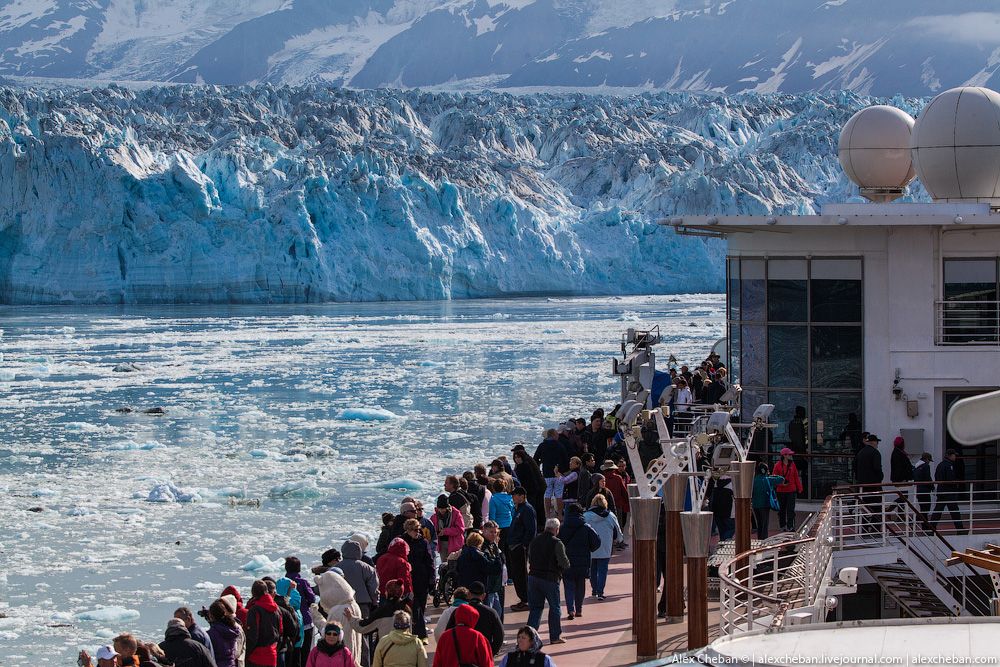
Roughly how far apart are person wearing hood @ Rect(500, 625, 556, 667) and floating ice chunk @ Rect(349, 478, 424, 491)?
8.86 meters

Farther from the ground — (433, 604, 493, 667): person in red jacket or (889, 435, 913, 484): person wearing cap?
(889, 435, 913, 484): person wearing cap

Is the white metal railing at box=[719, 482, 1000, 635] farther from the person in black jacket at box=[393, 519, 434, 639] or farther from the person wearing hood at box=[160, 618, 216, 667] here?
the person wearing hood at box=[160, 618, 216, 667]

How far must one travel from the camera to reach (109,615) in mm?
9391

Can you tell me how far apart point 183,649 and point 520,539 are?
272 centimetres

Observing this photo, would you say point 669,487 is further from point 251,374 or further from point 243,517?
point 251,374

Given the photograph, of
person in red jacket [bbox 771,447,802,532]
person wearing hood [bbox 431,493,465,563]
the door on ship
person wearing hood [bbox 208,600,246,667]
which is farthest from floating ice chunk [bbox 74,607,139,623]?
the door on ship

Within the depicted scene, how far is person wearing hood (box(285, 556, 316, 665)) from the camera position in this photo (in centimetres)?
664

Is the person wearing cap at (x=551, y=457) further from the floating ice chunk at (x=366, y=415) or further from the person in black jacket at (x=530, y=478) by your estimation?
the floating ice chunk at (x=366, y=415)

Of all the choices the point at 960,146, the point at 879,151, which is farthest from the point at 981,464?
the point at 879,151

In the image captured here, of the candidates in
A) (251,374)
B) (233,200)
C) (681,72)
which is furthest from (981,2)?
(251,374)

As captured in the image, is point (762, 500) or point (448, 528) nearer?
point (448, 528)

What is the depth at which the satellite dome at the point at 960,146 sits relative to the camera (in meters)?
10.8

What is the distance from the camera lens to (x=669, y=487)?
767 cm

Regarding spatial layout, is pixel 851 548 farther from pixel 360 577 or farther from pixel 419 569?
pixel 360 577
